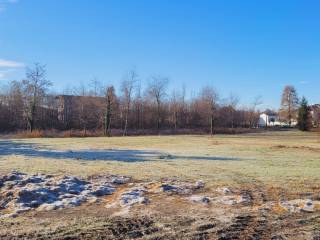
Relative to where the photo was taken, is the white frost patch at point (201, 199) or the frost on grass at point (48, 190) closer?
the frost on grass at point (48, 190)

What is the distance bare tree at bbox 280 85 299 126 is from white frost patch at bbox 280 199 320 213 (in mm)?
109046

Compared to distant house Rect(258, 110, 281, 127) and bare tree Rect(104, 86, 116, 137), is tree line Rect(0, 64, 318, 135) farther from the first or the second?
distant house Rect(258, 110, 281, 127)

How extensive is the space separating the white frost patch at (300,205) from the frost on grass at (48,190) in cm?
454

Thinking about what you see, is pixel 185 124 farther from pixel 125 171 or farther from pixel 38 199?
pixel 38 199

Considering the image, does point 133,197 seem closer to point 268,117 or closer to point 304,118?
point 304,118

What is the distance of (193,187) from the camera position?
12250 millimetres

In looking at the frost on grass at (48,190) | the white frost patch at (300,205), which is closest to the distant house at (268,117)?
the frost on grass at (48,190)

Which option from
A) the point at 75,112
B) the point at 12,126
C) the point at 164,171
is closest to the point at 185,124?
the point at 75,112

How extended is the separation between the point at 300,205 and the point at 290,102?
4343 inches

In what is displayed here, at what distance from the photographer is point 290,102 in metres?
115

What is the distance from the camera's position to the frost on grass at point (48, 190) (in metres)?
9.59

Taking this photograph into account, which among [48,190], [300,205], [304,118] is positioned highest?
[304,118]

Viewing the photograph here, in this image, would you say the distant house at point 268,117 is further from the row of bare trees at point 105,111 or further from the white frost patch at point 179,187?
the white frost patch at point 179,187

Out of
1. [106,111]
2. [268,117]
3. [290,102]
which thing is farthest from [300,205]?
→ [268,117]
